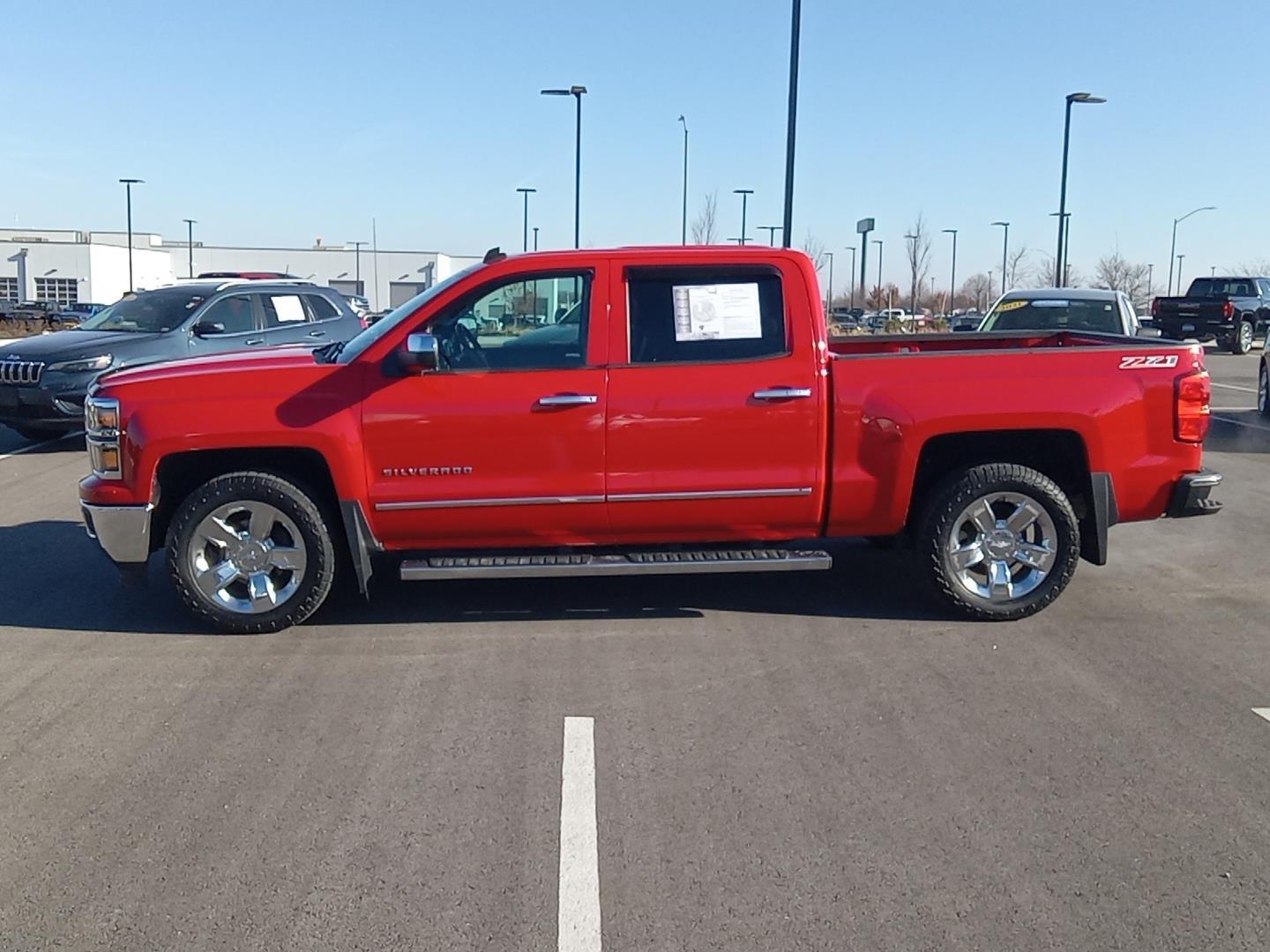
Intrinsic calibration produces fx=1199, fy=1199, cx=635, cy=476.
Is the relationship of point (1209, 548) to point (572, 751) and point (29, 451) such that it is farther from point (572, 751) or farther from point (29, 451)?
point (29, 451)

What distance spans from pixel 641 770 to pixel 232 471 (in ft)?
9.59

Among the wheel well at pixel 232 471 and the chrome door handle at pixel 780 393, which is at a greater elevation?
the chrome door handle at pixel 780 393

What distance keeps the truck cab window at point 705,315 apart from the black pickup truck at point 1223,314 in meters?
27.6

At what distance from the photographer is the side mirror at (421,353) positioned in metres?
5.77

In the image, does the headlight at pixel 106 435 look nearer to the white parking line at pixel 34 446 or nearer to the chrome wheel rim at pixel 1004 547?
the chrome wheel rim at pixel 1004 547

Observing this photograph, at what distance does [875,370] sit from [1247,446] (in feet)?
29.3

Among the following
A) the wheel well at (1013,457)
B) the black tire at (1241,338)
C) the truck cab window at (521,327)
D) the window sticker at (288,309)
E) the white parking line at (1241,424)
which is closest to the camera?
the truck cab window at (521,327)

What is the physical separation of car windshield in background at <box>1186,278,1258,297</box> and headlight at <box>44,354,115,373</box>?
2797cm

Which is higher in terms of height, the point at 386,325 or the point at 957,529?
the point at 386,325

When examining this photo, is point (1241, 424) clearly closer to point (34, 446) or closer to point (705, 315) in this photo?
point (705, 315)

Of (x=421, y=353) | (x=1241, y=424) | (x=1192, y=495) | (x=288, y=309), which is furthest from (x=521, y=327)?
(x=1241, y=424)

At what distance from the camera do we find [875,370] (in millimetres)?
6141

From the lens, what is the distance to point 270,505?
19.8ft

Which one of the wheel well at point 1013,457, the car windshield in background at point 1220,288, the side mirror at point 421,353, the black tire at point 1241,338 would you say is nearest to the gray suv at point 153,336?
the side mirror at point 421,353
